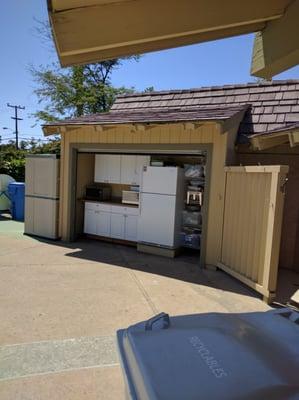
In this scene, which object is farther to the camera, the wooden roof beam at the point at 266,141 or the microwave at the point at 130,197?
the microwave at the point at 130,197

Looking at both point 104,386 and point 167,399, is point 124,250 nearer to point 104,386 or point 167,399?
point 104,386

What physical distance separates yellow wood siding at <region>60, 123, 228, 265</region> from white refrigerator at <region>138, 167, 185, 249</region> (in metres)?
0.68

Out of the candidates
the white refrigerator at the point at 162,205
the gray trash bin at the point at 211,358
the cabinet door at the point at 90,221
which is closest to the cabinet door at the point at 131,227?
the white refrigerator at the point at 162,205

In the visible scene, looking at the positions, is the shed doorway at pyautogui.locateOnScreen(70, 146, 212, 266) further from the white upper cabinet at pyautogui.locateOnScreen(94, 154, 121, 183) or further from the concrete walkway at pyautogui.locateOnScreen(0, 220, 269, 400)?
the concrete walkway at pyautogui.locateOnScreen(0, 220, 269, 400)

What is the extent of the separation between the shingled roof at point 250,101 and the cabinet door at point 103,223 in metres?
2.85

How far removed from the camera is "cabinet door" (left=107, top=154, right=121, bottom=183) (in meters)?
8.44

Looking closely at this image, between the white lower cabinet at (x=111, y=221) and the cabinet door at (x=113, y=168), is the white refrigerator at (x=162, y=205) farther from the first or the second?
the cabinet door at (x=113, y=168)

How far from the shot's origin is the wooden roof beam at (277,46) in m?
1.87

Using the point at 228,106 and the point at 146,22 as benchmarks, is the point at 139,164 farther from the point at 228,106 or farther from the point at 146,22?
the point at 146,22

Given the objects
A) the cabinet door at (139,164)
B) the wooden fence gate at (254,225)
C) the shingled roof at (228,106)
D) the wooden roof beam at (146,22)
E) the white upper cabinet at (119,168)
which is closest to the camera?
the wooden roof beam at (146,22)

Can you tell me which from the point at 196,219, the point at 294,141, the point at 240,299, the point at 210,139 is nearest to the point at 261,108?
the point at 210,139

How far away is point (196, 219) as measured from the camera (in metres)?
7.35

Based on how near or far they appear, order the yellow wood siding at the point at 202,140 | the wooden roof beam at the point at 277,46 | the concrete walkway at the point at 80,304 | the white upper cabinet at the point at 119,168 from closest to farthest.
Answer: the wooden roof beam at the point at 277,46 < the concrete walkway at the point at 80,304 < the yellow wood siding at the point at 202,140 < the white upper cabinet at the point at 119,168

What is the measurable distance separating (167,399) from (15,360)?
252 centimetres
